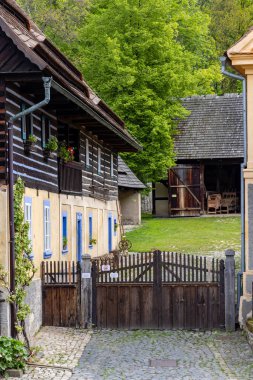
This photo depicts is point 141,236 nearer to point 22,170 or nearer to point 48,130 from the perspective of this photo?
point 48,130

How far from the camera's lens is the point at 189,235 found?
32594 millimetres

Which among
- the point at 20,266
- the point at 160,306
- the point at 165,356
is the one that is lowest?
the point at 165,356

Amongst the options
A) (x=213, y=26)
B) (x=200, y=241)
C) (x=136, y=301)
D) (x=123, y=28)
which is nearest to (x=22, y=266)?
(x=136, y=301)

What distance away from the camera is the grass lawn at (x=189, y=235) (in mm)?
29197

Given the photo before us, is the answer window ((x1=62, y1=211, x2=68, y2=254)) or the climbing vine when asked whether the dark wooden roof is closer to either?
the climbing vine

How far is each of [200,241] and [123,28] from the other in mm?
12938

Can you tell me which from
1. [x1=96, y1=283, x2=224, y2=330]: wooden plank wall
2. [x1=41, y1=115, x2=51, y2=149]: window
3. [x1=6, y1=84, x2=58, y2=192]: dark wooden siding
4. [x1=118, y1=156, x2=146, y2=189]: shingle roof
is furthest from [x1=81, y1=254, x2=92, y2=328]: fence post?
[x1=118, y1=156, x2=146, y2=189]: shingle roof

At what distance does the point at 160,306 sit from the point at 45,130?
4821mm

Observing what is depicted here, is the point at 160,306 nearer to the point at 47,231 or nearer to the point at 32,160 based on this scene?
the point at 47,231

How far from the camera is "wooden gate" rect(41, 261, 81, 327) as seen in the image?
16.9 m

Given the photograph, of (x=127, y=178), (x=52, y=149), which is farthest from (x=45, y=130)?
(x=127, y=178)

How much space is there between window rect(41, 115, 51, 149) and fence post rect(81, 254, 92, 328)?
112 inches

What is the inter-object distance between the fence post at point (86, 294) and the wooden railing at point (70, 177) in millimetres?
2782

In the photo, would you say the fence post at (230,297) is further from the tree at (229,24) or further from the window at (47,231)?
the tree at (229,24)
